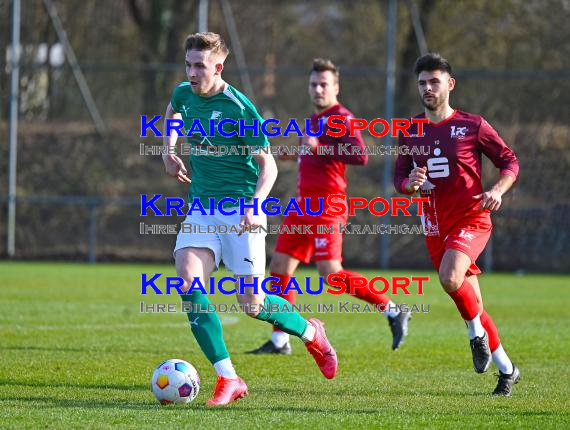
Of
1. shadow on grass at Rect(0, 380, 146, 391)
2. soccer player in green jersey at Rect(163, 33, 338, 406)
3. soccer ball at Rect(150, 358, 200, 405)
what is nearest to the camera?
soccer ball at Rect(150, 358, 200, 405)

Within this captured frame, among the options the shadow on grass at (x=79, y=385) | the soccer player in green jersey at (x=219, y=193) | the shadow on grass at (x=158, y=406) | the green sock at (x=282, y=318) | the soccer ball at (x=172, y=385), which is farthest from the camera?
the shadow on grass at (x=79, y=385)

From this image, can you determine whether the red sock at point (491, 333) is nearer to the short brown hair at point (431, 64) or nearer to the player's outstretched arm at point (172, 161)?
the short brown hair at point (431, 64)

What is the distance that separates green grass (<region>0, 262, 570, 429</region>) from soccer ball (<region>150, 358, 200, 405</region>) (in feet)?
0.24

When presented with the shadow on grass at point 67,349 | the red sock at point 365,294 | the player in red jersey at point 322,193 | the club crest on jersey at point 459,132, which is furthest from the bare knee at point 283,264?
the club crest on jersey at point 459,132

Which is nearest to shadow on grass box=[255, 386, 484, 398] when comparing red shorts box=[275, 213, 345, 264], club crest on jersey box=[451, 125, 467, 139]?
club crest on jersey box=[451, 125, 467, 139]

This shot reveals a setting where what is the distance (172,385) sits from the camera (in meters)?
5.96

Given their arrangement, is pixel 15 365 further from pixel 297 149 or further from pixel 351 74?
pixel 351 74

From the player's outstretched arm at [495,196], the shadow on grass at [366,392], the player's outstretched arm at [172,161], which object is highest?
the player's outstretched arm at [172,161]

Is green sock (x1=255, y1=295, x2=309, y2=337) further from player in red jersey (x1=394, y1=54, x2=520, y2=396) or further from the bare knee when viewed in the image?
the bare knee

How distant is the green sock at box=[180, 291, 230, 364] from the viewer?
6164 millimetres

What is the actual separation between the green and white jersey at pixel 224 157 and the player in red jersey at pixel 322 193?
253cm

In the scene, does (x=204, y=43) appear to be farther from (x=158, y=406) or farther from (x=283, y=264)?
(x=283, y=264)

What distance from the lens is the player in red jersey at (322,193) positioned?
8.94 meters

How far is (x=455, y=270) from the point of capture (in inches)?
260
